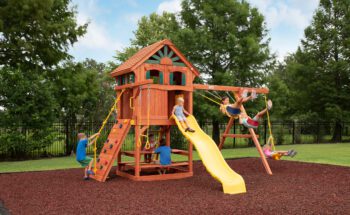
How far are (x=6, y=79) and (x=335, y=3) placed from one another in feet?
86.0

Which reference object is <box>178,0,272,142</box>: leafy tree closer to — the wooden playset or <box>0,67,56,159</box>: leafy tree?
<box>0,67,56,159</box>: leafy tree

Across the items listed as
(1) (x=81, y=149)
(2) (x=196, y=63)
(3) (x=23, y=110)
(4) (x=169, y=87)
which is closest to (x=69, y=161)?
(3) (x=23, y=110)

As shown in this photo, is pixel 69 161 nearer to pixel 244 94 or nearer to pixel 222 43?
pixel 244 94

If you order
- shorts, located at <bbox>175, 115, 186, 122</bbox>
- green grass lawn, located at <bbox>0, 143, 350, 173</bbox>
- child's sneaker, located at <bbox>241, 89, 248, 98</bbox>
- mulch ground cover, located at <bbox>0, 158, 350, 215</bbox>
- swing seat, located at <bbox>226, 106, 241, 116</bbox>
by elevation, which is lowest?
green grass lawn, located at <bbox>0, 143, 350, 173</bbox>

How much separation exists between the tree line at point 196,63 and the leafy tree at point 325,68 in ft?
0.25

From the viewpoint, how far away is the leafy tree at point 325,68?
30172mm

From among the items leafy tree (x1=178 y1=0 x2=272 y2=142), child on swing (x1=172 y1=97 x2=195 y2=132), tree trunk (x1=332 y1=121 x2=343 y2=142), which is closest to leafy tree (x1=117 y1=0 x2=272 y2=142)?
leafy tree (x1=178 y1=0 x2=272 y2=142)

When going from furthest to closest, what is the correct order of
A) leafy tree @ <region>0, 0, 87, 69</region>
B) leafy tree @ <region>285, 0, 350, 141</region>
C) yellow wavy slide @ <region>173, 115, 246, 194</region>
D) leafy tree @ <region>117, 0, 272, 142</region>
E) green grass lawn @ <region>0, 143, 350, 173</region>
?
1. leafy tree @ <region>285, 0, 350, 141</region>
2. leafy tree @ <region>117, 0, 272, 142</region>
3. leafy tree @ <region>0, 0, 87, 69</region>
4. green grass lawn @ <region>0, 143, 350, 173</region>
5. yellow wavy slide @ <region>173, 115, 246, 194</region>

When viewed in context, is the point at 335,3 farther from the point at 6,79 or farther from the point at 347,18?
the point at 6,79

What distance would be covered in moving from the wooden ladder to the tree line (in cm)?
750

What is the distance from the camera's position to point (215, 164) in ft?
31.7

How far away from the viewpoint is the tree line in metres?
17.7

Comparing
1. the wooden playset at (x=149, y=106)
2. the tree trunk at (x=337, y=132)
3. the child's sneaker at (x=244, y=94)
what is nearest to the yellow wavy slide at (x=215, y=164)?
the wooden playset at (x=149, y=106)

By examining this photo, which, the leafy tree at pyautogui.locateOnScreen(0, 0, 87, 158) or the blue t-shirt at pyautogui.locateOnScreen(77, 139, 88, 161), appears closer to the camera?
the blue t-shirt at pyautogui.locateOnScreen(77, 139, 88, 161)
